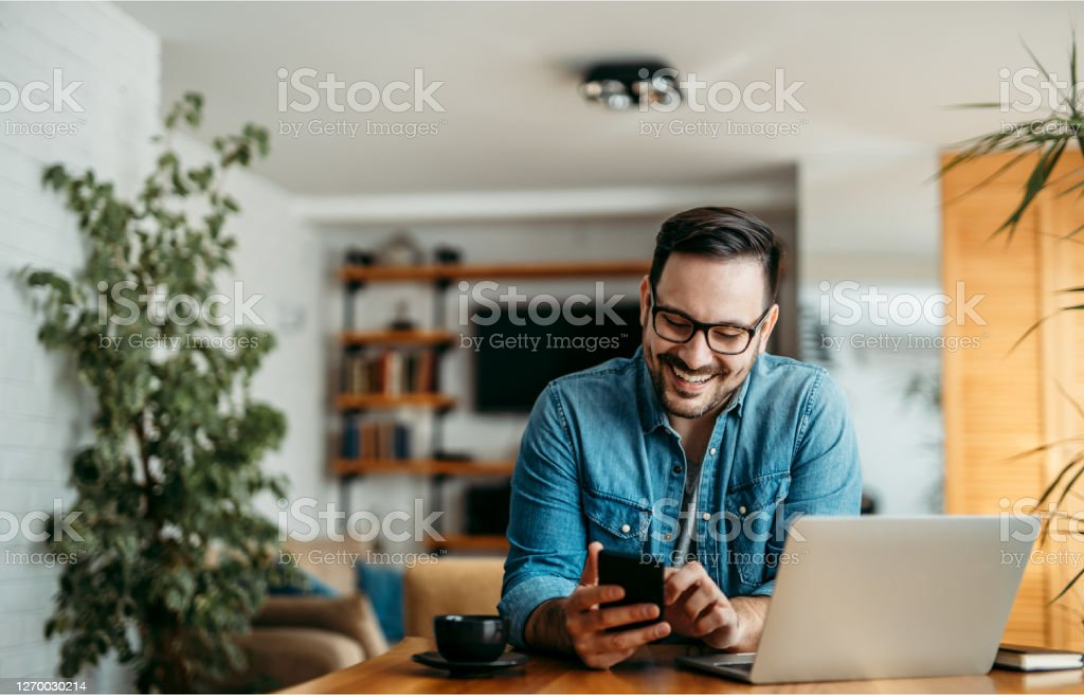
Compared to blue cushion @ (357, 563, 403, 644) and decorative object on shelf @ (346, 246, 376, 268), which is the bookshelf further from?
blue cushion @ (357, 563, 403, 644)

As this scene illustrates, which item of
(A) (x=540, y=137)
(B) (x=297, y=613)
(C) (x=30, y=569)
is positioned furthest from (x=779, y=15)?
(C) (x=30, y=569)

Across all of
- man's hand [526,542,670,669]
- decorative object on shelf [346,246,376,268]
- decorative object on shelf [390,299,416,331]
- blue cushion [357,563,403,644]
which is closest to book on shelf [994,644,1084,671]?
man's hand [526,542,670,669]

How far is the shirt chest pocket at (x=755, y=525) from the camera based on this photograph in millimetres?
1718

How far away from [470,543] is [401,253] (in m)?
1.73

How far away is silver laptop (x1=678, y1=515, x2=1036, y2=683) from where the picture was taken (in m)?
1.31

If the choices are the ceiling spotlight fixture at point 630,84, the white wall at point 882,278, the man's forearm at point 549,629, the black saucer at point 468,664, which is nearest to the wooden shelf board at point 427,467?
the white wall at point 882,278

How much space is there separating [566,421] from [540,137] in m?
3.44

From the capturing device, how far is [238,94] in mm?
4422

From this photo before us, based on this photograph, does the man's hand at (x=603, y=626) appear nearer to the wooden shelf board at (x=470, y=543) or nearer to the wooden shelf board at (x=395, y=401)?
the wooden shelf board at (x=470, y=543)

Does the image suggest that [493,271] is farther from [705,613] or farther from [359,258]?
[705,613]

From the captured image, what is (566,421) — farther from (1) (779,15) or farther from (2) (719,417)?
(1) (779,15)

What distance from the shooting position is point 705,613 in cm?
149

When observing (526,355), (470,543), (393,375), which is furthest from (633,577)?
(393,375)

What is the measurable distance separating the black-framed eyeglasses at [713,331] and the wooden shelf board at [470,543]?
14.6 feet
